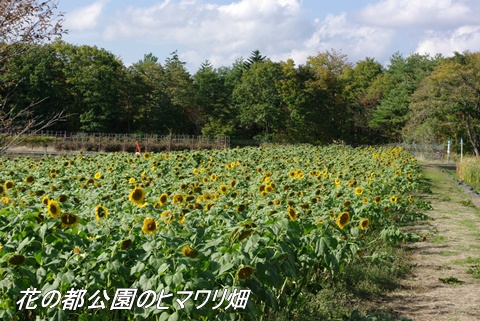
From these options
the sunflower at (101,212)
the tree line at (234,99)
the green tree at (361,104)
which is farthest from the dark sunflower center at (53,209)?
the green tree at (361,104)

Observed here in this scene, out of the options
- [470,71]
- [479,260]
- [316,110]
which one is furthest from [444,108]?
[479,260]

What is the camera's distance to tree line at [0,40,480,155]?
45.1 m

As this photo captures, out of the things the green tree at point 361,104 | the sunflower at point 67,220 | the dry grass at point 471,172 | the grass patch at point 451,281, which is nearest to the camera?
the sunflower at point 67,220

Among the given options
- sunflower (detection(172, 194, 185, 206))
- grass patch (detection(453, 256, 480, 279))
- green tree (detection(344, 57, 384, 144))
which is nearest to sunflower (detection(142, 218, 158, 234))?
sunflower (detection(172, 194, 185, 206))

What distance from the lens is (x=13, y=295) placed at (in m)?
3.07

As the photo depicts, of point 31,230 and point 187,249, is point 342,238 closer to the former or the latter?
point 187,249

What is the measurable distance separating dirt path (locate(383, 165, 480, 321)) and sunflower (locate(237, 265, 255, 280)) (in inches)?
75.7

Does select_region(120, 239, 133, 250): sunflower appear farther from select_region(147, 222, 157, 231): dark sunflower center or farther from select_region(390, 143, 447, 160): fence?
select_region(390, 143, 447, 160): fence

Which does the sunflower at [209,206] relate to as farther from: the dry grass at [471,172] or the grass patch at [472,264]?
the dry grass at [471,172]

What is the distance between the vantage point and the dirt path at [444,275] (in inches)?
194

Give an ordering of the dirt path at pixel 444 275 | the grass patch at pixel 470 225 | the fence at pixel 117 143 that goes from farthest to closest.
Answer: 1. the fence at pixel 117 143
2. the grass patch at pixel 470 225
3. the dirt path at pixel 444 275

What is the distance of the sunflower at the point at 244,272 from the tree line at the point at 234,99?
38424 mm

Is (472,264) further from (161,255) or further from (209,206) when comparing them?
(161,255)

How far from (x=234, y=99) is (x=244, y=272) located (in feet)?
158
